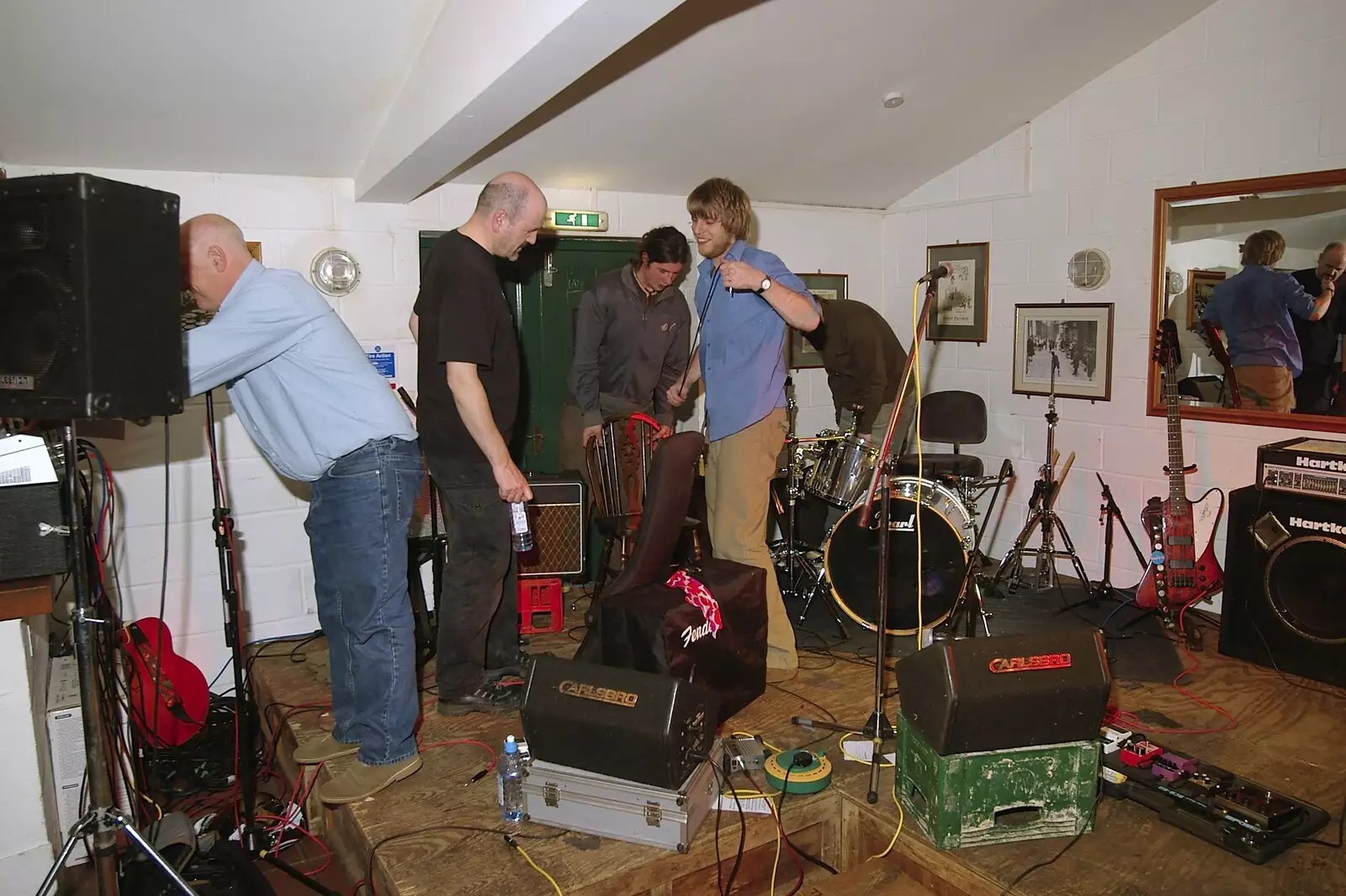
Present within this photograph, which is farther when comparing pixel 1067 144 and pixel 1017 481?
pixel 1017 481

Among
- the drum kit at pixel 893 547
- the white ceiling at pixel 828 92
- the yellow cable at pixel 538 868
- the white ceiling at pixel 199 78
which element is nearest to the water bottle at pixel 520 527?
the yellow cable at pixel 538 868

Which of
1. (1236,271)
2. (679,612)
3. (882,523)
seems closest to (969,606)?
(882,523)

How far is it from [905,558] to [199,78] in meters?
3.17

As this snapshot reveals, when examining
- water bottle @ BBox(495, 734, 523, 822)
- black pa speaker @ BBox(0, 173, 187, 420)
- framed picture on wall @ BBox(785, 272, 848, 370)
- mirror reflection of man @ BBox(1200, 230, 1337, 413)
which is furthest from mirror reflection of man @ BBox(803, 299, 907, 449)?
black pa speaker @ BBox(0, 173, 187, 420)

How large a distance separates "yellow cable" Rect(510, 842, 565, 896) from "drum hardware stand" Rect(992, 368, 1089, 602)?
3181mm

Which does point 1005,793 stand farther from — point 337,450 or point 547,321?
point 547,321

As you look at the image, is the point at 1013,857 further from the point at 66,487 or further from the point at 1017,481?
the point at 1017,481

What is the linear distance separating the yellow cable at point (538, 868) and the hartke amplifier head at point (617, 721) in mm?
221

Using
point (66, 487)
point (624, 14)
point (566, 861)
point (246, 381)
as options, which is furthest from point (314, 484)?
point (624, 14)

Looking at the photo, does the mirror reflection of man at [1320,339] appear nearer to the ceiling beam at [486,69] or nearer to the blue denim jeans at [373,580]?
the ceiling beam at [486,69]

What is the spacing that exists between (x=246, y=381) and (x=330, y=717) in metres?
1.29

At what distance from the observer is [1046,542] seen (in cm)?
473

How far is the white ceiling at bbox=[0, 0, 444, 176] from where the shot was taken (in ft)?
8.82

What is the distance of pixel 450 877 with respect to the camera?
7.32 feet
